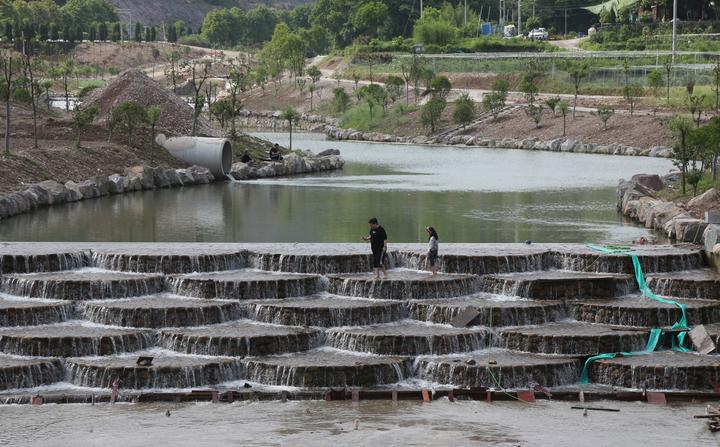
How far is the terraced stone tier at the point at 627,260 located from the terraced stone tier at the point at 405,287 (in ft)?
10.8

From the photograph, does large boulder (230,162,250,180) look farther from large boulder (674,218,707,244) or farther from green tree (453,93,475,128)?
green tree (453,93,475,128)

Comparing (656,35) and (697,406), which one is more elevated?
(656,35)

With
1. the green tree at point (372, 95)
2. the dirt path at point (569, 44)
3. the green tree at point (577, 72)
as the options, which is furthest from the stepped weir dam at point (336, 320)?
the dirt path at point (569, 44)

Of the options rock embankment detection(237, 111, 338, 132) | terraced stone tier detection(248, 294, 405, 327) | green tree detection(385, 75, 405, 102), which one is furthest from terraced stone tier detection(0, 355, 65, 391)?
green tree detection(385, 75, 405, 102)

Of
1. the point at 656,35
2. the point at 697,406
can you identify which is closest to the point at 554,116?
the point at 656,35

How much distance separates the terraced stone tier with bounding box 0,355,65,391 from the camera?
1099 inches

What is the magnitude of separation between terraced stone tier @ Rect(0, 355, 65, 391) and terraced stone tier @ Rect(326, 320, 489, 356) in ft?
19.3

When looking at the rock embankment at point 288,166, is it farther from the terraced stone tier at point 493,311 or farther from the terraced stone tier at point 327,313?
the terraced stone tier at point 493,311

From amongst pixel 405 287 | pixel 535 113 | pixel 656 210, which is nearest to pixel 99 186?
pixel 656 210

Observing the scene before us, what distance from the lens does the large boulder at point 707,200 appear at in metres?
44.8

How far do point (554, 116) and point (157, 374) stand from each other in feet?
241

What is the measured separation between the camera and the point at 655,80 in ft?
326

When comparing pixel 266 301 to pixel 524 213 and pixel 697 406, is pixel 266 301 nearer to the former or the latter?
pixel 697 406

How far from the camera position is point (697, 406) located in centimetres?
2694
